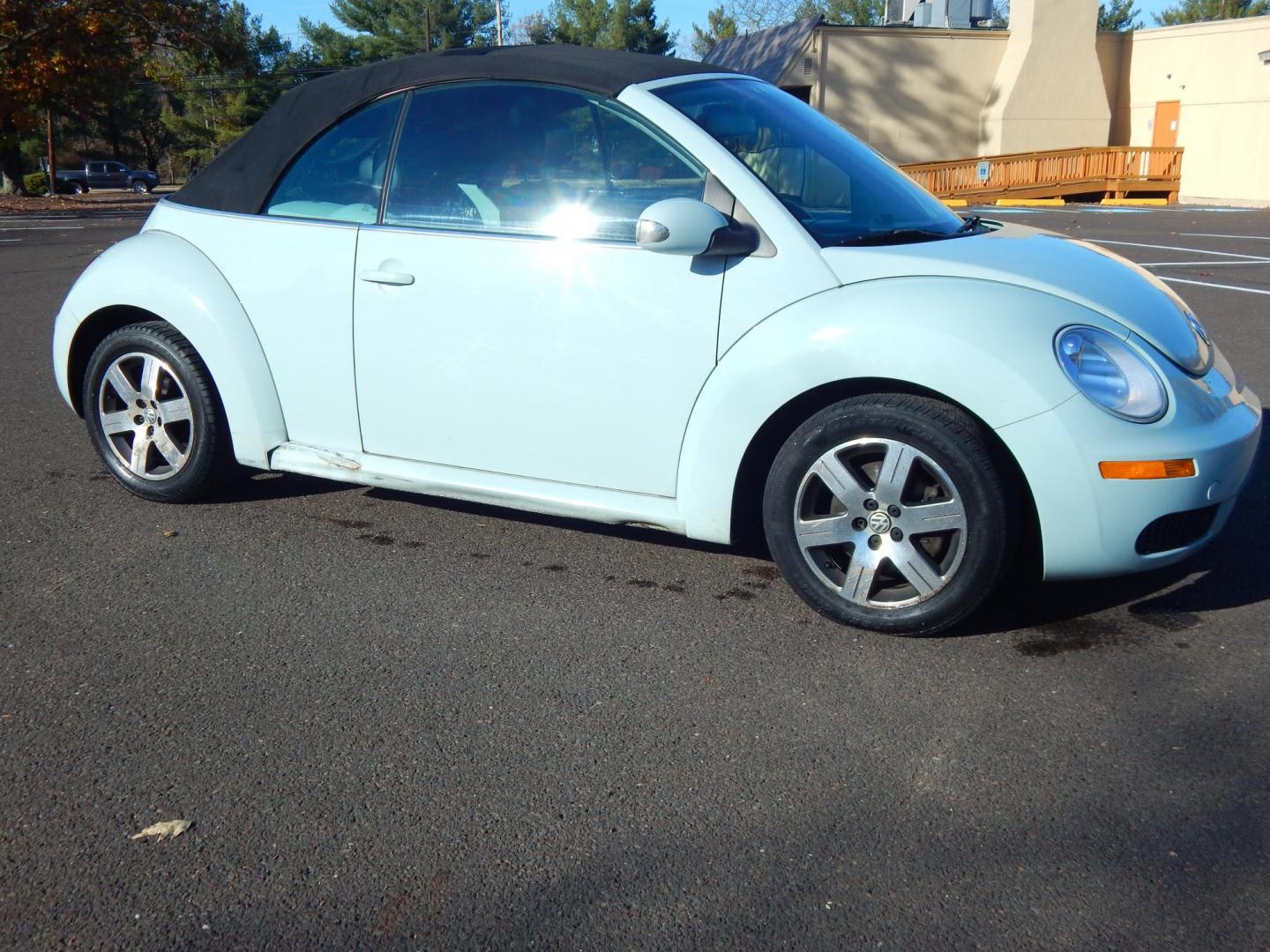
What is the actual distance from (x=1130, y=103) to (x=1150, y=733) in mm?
39038

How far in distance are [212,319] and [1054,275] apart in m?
2.95

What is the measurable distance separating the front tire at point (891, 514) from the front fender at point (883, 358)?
0.36 feet

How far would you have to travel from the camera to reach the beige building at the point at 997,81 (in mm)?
36000

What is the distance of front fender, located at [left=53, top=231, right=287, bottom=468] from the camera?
14.6 ft

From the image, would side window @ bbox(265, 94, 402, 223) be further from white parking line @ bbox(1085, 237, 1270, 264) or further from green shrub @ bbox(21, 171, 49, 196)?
green shrub @ bbox(21, 171, 49, 196)

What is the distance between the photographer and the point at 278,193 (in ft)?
14.8

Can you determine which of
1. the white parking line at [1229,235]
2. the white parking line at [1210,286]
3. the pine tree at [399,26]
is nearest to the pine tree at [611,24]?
the pine tree at [399,26]

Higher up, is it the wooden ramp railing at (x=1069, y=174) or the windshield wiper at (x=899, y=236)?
the wooden ramp railing at (x=1069, y=174)

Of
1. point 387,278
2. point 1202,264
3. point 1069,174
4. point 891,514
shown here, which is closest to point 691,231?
point 891,514

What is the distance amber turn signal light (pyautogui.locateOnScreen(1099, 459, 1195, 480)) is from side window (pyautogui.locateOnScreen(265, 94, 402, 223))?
101 inches

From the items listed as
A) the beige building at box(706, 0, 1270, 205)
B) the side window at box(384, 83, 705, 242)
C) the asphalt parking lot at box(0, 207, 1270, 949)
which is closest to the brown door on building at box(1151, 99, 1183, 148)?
the beige building at box(706, 0, 1270, 205)

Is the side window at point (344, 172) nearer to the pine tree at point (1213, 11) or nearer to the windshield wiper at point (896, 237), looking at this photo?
the windshield wiper at point (896, 237)

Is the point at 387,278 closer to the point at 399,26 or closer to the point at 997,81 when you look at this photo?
the point at 997,81

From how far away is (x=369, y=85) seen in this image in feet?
14.5
